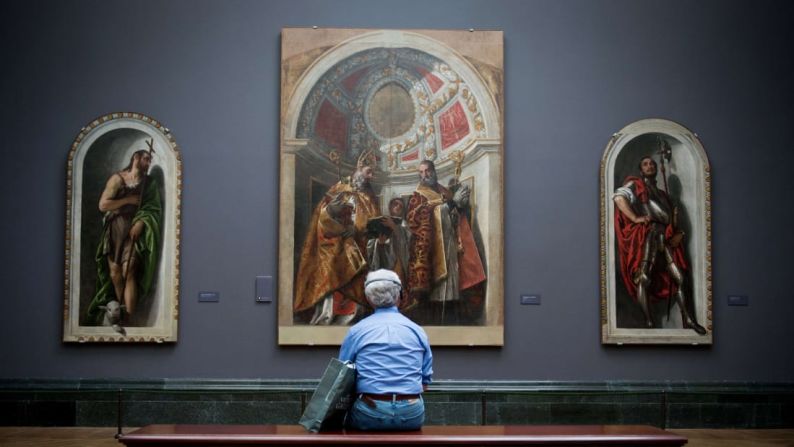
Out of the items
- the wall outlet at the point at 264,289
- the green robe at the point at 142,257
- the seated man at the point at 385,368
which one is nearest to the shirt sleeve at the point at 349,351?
the seated man at the point at 385,368

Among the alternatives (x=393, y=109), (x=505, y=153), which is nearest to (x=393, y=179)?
(x=393, y=109)

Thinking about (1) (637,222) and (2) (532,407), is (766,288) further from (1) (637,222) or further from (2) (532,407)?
(2) (532,407)

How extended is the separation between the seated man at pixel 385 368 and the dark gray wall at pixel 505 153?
5.17m

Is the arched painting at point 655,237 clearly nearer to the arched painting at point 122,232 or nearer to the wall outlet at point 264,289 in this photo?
the wall outlet at point 264,289

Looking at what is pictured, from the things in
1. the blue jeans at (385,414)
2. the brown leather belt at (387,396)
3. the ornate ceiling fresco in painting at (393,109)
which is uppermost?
the ornate ceiling fresco in painting at (393,109)

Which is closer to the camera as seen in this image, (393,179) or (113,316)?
(113,316)

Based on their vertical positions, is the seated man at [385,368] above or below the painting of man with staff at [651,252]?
below

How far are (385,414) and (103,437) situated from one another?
549 centimetres

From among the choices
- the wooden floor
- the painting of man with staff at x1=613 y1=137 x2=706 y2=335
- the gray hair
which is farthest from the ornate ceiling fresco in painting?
the gray hair

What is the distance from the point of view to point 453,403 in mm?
13016

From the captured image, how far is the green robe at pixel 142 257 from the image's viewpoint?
1306cm

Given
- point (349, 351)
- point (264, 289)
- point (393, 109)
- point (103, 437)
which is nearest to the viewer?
point (349, 351)

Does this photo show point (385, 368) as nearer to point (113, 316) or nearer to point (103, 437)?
point (103, 437)

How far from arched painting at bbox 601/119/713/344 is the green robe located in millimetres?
5838
